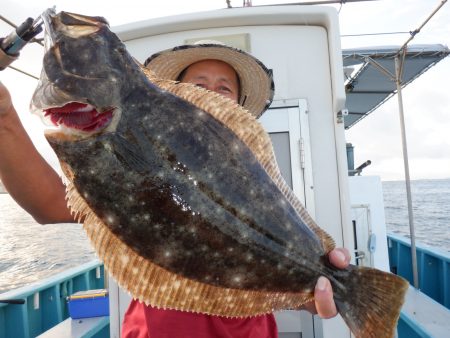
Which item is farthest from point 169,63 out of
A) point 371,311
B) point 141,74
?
Answer: point 371,311

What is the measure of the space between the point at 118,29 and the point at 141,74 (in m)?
2.38

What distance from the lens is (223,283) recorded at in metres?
1.50

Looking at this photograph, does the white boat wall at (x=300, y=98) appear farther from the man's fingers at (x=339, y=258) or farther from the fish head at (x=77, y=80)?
the fish head at (x=77, y=80)

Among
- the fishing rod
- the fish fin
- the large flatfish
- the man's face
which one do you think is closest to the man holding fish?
the man's face

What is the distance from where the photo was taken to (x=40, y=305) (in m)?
5.43

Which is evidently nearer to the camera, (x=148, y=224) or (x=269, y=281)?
(x=148, y=224)

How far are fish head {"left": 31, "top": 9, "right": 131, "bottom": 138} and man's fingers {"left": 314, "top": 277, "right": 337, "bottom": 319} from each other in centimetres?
105

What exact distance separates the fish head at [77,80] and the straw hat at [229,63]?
86 cm

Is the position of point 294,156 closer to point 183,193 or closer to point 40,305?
point 183,193

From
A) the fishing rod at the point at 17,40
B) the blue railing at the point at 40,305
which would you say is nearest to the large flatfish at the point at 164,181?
the fishing rod at the point at 17,40

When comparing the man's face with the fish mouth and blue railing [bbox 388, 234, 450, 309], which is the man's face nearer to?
the fish mouth

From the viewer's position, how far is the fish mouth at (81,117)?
4.53 ft

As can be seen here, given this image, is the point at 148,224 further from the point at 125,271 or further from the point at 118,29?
the point at 118,29

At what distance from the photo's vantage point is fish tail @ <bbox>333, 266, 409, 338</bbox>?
154cm
